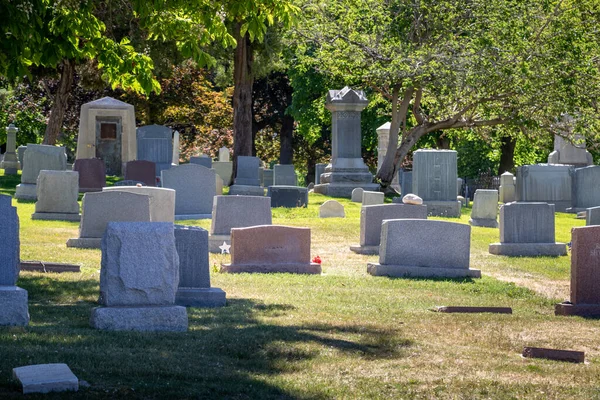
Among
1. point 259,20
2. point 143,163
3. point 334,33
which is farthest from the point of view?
point 334,33

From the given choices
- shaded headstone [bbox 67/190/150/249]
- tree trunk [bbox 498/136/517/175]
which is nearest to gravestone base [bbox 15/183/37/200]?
shaded headstone [bbox 67/190/150/249]

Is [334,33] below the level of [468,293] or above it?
above

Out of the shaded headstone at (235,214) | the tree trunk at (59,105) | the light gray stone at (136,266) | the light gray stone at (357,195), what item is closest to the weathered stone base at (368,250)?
the shaded headstone at (235,214)

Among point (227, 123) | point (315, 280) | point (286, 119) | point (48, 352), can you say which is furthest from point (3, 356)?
point (286, 119)

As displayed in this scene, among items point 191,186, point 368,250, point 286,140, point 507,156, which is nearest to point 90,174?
point 191,186

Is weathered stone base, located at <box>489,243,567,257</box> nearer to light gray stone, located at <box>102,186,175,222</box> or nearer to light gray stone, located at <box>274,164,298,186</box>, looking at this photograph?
light gray stone, located at <box>102,186,175,222</box>

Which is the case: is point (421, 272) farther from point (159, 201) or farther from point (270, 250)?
point (159, 201)

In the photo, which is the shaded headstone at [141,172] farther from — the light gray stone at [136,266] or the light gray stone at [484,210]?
the light gray stone at [136,266]

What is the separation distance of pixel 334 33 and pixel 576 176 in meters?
9.55

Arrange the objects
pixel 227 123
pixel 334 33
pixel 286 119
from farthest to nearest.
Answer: pixel 286 119 < pixel 227 123 < pixel 334 33

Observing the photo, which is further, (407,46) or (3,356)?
(407,46)

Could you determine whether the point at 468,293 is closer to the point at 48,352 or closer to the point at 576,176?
the point at 48,352

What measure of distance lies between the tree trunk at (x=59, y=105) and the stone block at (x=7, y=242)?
29957 millimetres

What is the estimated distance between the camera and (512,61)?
111 ft
